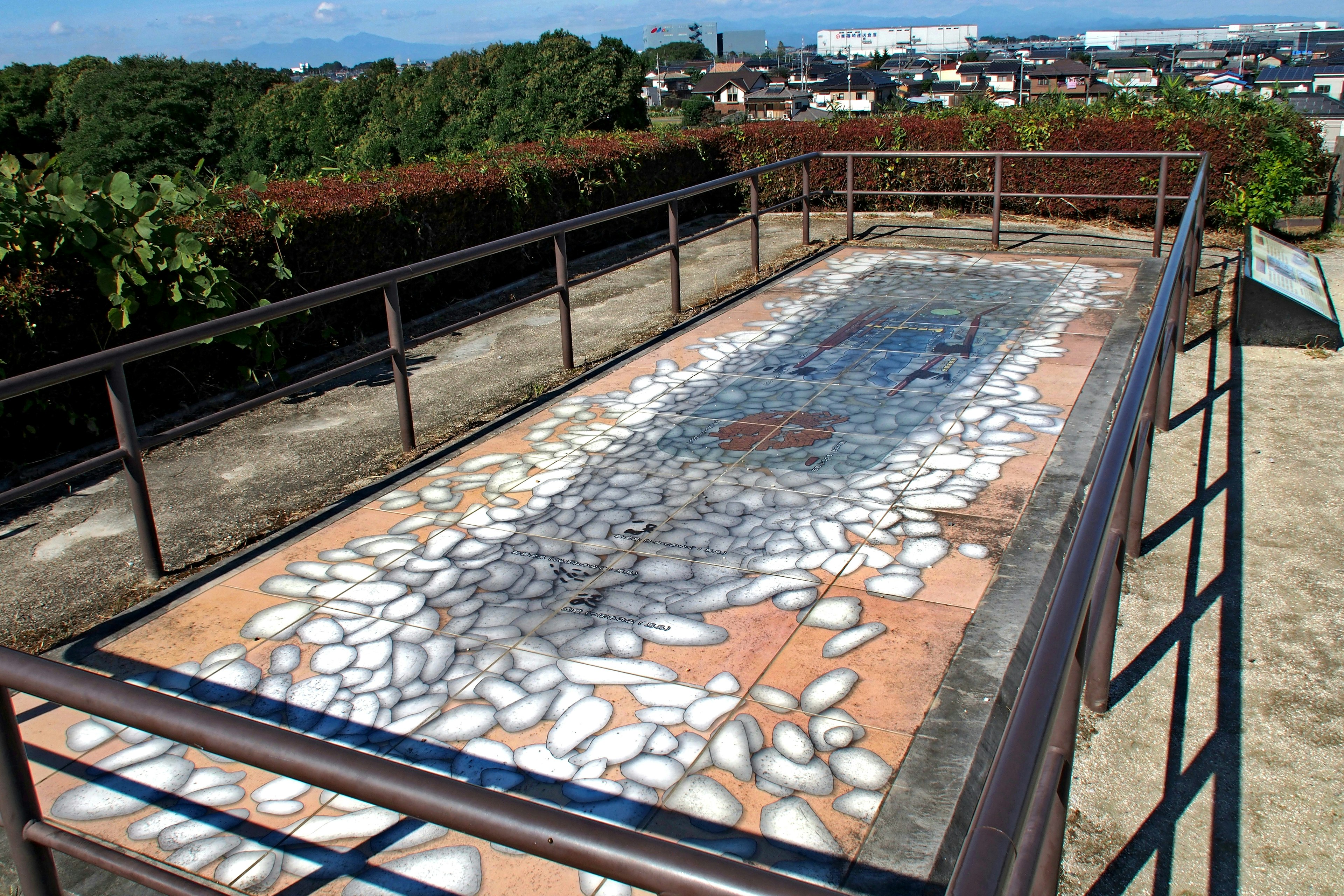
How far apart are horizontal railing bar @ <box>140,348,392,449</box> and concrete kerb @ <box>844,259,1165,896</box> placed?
311 centimetres

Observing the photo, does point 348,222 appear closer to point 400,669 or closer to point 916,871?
point 400,669

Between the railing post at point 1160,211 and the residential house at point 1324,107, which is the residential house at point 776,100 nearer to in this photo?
the residential house at point 1324,107

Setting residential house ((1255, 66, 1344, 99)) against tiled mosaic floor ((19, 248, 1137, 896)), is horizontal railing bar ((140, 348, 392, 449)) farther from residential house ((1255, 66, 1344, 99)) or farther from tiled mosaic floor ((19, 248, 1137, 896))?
residential house ((1255, 66, 1344, 99))

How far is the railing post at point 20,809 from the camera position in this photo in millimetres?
1662

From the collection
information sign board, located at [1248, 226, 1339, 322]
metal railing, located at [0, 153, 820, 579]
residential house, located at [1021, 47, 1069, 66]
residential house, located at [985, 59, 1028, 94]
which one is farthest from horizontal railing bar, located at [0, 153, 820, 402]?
residential house, located at [985, 59, 1028, 94]

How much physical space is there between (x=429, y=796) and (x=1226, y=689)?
119 inches

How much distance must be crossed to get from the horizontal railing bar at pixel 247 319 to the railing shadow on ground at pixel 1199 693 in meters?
3.78

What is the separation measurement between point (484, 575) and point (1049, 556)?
91.4 inches

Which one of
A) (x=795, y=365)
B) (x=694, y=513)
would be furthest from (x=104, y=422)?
(x=795, y=365)

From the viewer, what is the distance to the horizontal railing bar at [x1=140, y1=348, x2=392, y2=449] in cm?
423

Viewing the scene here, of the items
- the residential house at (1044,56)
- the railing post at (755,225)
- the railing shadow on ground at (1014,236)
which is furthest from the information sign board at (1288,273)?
the residential house at (1044,56)

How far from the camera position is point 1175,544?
438 centimetres

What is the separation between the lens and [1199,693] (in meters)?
3.32

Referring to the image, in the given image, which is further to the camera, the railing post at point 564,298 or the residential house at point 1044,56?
the residential house at point 1044,56
